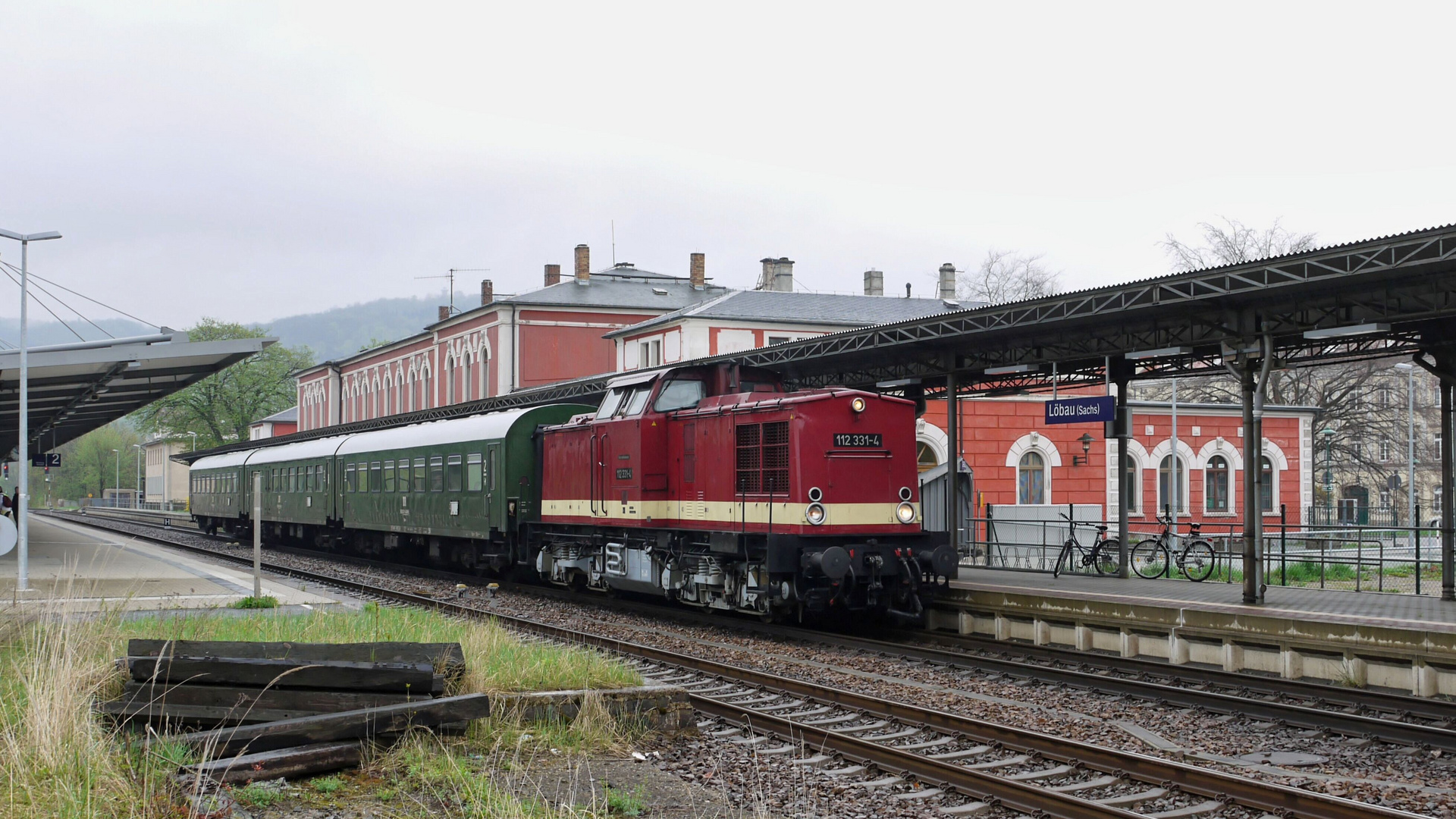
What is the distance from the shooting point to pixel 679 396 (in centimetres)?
1730

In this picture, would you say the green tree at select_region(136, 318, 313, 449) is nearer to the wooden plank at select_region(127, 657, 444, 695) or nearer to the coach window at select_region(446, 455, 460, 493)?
the coach window at select_region(446, 455, 460, 493)

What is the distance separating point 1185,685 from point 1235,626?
163 centimetres

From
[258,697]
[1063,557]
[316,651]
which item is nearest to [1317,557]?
[1063,557]

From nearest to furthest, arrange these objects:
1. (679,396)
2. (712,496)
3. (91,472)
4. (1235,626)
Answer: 1. (1235,626)
2. (712,496)
3. (679,396)
4. (91,472)

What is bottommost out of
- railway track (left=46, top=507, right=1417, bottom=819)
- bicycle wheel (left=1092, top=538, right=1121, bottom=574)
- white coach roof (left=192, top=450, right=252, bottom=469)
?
railway track (left=46, top=507, right=1417, bottom=819)

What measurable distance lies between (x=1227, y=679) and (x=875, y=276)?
47.5 metres

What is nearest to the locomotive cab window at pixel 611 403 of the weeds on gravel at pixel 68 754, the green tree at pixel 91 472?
the weeds on gravel at pixel 68 754

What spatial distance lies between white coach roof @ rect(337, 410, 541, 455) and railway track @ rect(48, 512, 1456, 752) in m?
7.40

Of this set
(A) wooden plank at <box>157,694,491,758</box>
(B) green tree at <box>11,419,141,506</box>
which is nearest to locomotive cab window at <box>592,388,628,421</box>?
(A) wooden plank at <box>157,694,491,758</box>

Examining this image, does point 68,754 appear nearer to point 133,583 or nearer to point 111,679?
point 111,679

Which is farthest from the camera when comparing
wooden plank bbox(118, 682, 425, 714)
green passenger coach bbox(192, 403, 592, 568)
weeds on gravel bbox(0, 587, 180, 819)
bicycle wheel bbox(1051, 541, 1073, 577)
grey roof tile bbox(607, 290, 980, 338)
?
grey roof tile bbox(607, 290, 980, 338)

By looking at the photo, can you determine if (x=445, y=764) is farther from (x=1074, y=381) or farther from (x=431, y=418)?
(x=431, y=418)

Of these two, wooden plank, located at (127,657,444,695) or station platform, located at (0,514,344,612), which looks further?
station platform, located at (0,514,344,612)

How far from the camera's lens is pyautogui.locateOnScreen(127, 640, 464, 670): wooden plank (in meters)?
8.45
